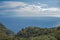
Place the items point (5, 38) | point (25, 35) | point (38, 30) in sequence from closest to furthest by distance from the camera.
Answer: point (5, 38)
point (25, 35)
point (38, 30)

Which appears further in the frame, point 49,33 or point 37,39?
point 49,33

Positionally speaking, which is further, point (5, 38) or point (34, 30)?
point (34, 30)

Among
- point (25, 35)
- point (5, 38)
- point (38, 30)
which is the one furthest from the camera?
point (38, 30)

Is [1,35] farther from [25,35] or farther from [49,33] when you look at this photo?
[49,33]

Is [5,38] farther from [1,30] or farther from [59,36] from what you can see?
[59,36]

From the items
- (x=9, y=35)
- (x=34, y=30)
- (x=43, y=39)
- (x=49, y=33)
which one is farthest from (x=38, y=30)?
(x=9, y=35)

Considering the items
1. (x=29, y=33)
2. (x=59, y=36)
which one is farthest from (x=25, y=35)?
(x=59, y=36)
